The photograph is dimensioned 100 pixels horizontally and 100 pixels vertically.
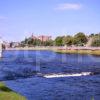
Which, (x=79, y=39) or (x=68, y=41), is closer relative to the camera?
(x=79, y=39)

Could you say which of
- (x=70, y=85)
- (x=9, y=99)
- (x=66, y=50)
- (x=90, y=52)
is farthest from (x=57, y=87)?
(x=66, y=50)

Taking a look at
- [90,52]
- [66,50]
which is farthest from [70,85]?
[66,50]

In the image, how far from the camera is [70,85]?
1754 inches

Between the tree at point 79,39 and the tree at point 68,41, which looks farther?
the tree at point 68,41

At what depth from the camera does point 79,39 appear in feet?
617

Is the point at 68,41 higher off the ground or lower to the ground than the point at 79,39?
lower

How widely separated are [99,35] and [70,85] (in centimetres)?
14214

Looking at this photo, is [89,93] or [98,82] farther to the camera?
[98,82]

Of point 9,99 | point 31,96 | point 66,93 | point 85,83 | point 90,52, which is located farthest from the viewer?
point 90,52

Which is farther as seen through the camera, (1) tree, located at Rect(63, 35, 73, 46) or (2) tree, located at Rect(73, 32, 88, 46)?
(1) tree, located at Rect(63, 35, 73, 46)

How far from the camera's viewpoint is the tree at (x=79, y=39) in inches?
7378

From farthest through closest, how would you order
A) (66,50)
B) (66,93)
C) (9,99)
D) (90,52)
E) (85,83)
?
(66,50) < (90,52) < (85,83) < (66,93) < (9,99)

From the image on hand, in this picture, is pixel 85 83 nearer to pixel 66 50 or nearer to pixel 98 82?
pixel 98 82

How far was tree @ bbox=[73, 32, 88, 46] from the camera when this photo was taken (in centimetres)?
18740
